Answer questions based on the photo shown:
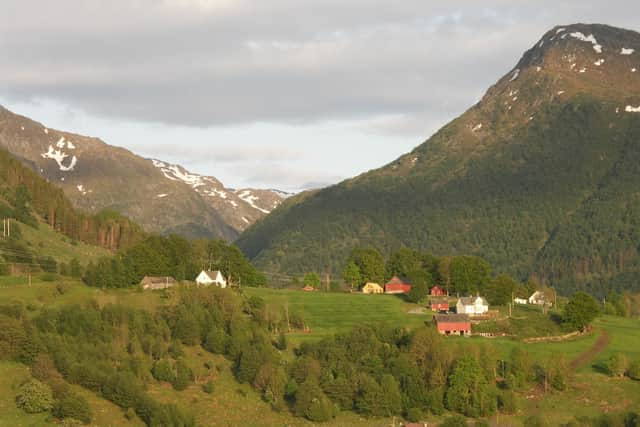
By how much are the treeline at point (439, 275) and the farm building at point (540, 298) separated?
4.23 ft

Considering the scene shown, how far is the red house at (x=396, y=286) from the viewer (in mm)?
186125

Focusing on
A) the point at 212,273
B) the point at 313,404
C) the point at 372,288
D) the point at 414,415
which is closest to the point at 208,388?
the point at 313,404

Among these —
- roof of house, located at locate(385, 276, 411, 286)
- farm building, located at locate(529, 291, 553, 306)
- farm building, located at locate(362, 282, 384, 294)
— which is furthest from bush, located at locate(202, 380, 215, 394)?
farm building, located at locate(529, 291, 553, 306)

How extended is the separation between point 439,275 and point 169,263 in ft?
165

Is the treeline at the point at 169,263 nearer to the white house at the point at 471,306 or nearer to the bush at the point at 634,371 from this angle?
the white house at the point at 471,306

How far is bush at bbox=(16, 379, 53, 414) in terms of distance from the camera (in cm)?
9938

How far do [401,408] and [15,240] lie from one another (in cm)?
10862

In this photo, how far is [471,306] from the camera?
511ft

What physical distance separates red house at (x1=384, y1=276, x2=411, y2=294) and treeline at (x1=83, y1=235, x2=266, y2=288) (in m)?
24.8

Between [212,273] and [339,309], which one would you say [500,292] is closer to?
[339,309]

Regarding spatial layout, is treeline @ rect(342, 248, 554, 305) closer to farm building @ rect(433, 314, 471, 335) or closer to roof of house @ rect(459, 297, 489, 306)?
roof of house @ rect(459, 297, 489, 306)

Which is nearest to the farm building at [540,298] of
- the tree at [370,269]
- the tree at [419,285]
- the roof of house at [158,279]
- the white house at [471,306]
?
the tree at [419,285]

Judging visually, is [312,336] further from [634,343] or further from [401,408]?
[634,343]

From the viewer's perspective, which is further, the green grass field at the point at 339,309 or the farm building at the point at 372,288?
the farm building at the point at 372,288
